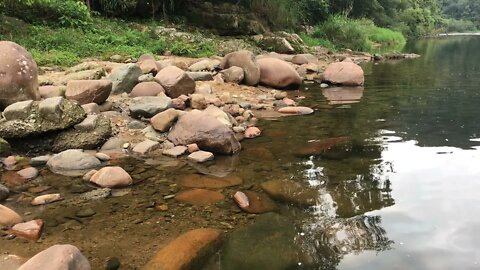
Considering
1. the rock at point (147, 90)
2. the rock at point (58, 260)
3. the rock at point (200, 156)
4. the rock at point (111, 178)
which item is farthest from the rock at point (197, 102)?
the rock at point (58, 260)

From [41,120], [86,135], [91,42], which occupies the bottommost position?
[86,135]

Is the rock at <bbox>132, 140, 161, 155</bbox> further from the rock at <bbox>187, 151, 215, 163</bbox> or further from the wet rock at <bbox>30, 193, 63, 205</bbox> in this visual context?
the wet rock at <bbox>30, 193, 63, 205</bbox>

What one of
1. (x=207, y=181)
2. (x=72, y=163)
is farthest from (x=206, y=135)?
(x=72, y=163)

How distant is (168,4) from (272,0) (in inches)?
200

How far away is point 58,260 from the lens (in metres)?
2.59

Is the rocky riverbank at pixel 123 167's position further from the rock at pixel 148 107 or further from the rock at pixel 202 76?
the rock at pixel 202 76

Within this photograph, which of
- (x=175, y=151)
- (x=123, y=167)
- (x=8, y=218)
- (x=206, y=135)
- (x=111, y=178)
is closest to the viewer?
(x=8, y=218)

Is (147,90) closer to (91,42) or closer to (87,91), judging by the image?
(87,91)

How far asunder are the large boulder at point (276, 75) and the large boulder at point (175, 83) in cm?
268

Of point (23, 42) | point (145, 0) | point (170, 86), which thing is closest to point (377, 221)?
point (170, 86)

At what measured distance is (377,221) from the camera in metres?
3.60

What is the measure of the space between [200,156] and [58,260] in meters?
2.69

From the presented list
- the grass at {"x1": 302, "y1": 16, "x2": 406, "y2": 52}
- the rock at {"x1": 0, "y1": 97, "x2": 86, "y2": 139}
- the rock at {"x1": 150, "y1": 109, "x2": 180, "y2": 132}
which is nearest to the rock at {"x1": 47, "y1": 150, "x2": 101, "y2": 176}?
the rock at {"x1": 0, "y1": 97, "x2": 86, "y2": 139}

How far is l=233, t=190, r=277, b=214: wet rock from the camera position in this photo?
12.6 ft
